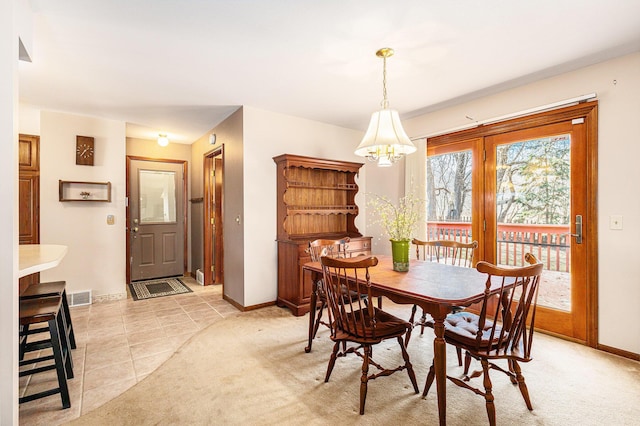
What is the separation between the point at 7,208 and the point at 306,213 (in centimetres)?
291

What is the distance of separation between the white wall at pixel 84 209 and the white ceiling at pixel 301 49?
0.40 meters

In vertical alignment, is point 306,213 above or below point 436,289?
above

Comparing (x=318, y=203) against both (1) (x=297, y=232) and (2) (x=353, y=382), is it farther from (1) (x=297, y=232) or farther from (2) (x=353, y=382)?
(2) (x=353, y=382)

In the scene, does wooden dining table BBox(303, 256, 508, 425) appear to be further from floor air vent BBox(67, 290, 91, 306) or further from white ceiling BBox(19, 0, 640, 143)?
floor air vent BBox(67, 290, 91, 306)

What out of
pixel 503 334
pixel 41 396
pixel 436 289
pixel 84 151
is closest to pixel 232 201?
pixel 84 151

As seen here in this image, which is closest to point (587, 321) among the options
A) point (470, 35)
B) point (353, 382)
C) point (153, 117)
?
point (353, 382)

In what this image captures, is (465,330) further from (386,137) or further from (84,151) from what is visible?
(84,151)

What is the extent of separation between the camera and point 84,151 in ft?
13.2

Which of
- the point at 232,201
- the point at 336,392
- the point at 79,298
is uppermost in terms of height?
the point at 232,201

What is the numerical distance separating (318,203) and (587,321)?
3.09m

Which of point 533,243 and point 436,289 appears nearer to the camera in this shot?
point 436,289

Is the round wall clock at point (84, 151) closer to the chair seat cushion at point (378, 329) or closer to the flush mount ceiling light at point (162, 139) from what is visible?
the flush mount ceiling light at point (162, 139)

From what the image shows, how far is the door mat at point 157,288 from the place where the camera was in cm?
450

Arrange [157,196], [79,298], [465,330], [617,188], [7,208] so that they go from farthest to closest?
1. [157,196]
2. [79,298]
3. [617,188]
4. [465,330]
5. [7,208]
